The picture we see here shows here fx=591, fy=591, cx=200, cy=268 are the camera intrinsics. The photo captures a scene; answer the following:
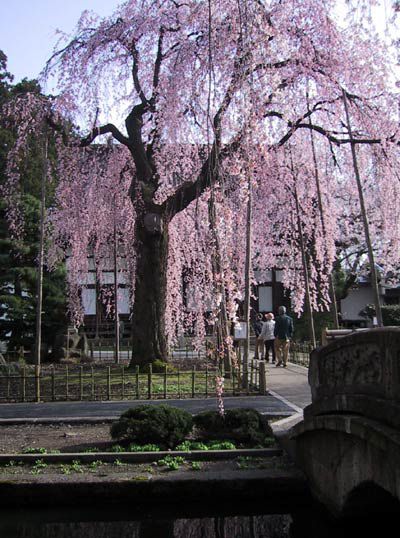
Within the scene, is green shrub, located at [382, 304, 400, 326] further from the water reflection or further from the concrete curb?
the water reflection

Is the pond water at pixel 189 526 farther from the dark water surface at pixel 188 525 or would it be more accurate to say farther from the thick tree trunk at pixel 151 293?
the thick tree trunk at pixel 151 293

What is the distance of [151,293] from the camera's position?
13.2 m

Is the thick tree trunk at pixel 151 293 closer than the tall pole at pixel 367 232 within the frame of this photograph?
No

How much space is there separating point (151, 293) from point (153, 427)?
5.84 m

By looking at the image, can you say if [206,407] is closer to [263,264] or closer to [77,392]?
[77,392]

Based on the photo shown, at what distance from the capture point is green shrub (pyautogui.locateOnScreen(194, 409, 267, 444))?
7.84 meters

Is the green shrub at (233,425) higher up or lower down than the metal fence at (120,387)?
lower down

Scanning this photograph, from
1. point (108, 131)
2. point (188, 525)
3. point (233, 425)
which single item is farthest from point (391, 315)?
point (188, 525)

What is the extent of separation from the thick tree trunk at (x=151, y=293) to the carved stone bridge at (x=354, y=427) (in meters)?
6.39

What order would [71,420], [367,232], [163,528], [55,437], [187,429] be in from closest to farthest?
[163,528] < [187,429] < [55,437] < [71,420] < [367,232]

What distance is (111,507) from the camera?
21.2 ft

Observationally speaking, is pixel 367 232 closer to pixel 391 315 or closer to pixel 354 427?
pixel 354 427

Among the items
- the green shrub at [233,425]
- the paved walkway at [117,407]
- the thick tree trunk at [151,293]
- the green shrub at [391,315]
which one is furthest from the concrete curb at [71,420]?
the green shrub at [391,315]

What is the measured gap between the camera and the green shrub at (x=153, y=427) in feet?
24.9
